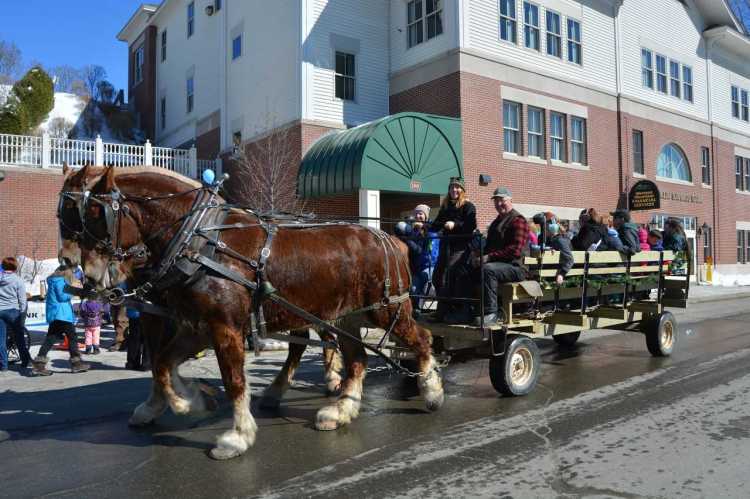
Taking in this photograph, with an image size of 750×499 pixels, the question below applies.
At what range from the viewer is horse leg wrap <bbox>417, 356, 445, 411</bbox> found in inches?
229

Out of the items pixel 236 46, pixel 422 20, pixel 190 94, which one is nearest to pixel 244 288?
pixel 422 20

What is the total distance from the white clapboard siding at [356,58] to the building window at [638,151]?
10650 mm

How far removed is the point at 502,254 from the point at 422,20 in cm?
1441

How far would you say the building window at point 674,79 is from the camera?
25531 mm

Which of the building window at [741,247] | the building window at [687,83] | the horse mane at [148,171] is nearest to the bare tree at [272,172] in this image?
the horse mane at [148,171]

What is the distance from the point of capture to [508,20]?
19.0m

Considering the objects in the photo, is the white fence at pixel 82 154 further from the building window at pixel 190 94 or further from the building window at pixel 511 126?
the building window at pixel 511 126

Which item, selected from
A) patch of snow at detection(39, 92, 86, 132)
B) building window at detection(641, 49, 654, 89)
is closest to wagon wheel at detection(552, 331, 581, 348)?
building window at detection(641, 49, 654, 89)

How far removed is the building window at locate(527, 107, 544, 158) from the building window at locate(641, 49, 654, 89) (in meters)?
6.92

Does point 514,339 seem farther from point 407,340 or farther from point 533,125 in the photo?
point 533,125

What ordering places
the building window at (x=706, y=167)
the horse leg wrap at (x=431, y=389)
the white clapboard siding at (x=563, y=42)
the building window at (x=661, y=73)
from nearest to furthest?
the horse leg wrap at (x=431, y=389) < the white clapboard siding at (x=563, y=42) < the building window at (x=661, y=73) < the building window at (x=706, y=167)

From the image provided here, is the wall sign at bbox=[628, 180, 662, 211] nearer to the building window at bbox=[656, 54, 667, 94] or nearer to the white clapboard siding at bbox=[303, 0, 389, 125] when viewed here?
the building window at bbox=[656, 54, 667, 94]

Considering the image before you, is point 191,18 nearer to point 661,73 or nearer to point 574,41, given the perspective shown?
point 574,41

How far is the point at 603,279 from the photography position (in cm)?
803
